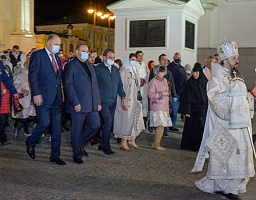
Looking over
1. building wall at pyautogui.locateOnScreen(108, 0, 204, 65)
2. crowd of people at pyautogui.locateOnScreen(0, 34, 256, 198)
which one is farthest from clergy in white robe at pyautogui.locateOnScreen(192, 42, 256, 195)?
building wall at pyautogui.locateOnScreen(108, 0, 204, 65)

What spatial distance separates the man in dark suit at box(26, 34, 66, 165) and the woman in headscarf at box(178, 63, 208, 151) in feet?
9.78

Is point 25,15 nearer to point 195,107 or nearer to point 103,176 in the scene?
point 195,107

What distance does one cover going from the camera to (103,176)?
24.8 feet

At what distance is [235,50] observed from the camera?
6402mm

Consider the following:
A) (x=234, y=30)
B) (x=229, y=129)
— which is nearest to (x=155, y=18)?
(x=234, y=30)

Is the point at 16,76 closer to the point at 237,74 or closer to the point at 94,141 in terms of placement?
the point at 94,141

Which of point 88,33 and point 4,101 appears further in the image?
point 88,33

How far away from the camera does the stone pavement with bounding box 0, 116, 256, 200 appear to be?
6.52 metres

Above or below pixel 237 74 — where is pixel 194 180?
below

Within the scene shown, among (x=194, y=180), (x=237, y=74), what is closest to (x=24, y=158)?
(x=194, y=180)

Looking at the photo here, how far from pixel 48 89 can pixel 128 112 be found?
2.14 m

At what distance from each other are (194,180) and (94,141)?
358cm

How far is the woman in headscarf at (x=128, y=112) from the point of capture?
9.84 meters

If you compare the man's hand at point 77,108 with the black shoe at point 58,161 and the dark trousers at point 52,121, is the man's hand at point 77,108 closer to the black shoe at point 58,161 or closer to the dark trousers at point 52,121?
the dark trousers at point 52,121
